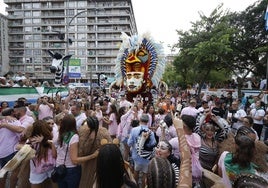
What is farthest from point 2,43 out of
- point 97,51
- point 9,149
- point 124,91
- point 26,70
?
point 9,149

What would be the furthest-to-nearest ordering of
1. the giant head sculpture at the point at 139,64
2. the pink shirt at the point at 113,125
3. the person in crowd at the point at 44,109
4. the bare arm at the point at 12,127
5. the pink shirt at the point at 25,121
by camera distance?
the giant head sculpture at the point at 139,64, the person in crowd at the point at 44,109, the pink shirt at the point at 113,125, the pink shirt at the point at 25,121, the bare arm at the point at 12,127

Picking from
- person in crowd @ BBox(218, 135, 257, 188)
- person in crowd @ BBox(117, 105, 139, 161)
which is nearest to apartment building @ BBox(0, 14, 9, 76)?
person in crowd @ BBox(117, 105, 139, 161)

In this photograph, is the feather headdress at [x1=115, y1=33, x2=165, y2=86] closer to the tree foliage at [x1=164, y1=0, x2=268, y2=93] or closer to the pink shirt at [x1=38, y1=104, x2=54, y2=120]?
the pink shirt at [x1=38, y1=104, x2=54, y2=120]

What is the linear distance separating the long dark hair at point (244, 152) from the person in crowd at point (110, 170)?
3.88ft

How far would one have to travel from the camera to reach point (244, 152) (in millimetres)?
2711

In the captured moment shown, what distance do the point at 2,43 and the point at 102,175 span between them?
7667cm

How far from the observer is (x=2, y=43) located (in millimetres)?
70000

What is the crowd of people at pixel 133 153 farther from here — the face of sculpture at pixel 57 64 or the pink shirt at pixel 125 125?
the face of sculpture at pixel 57 64

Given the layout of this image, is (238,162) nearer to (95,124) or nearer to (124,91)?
(95,124)

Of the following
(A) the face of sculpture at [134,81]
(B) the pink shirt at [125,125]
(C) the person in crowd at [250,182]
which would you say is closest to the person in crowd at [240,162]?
(C) the person in crowd at [250,182]

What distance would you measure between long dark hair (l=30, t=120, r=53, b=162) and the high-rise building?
68.5m

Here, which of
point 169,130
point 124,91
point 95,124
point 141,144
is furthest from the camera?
point 124,91

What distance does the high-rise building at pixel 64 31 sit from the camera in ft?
240

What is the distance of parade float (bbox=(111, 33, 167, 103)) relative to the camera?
39.9ft
